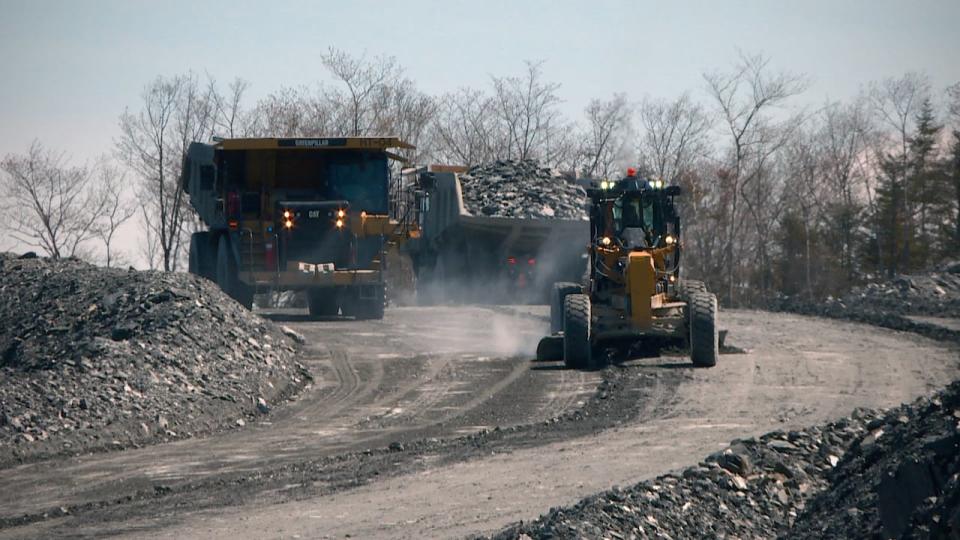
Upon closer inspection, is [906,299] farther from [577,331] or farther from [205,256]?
[577,331]

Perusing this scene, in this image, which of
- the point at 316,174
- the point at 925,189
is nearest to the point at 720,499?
the point at 316,174

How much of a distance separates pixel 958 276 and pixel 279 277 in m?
22.0

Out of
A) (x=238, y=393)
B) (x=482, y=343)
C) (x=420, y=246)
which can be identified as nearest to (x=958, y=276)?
(x=420, y=246)

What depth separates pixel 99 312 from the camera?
18031 millimetres

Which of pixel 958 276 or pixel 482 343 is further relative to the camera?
pixel 958 276

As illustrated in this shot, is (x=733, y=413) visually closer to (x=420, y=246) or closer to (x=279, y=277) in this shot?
(x=279, y=277)

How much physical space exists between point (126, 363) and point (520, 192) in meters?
16.8

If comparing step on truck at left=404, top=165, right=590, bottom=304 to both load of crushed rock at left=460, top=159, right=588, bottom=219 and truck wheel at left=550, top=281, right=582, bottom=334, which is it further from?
truck wheel at left=550, top=281, right=582, bottom=334

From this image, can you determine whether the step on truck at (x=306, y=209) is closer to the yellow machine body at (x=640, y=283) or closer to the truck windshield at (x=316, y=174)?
the truck windshield at (x=316, y=174)

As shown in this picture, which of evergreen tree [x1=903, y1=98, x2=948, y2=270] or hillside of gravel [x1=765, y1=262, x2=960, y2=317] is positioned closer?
hillside of gravel [x1=765, y1=262, x2=960, y2=317]

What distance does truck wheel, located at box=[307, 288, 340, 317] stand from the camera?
26.4m

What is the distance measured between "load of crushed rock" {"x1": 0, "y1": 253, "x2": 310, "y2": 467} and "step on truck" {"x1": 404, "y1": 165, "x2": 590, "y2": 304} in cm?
990

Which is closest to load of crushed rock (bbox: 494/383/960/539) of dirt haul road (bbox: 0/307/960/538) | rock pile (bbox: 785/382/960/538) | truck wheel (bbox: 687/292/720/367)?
rock pile (bbox: 785/382/960/538)

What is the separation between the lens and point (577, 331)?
1797 cm
